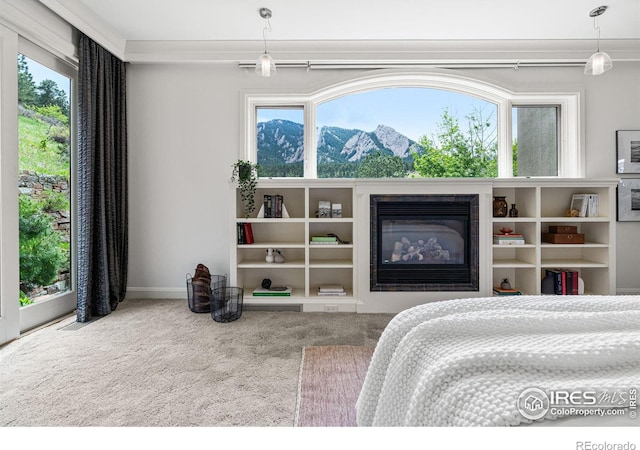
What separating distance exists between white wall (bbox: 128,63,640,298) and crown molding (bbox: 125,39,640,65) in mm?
173

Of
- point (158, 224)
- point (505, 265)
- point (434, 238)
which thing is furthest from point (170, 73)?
point (505, 265)

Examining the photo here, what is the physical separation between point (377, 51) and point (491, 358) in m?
3.39

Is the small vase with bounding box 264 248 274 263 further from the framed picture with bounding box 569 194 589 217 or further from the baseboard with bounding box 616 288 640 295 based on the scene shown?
the baseboard with bounding box 616 288 640 295

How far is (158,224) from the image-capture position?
3.74m

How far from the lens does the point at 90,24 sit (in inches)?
119

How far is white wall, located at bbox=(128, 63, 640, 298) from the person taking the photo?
3.67 meters

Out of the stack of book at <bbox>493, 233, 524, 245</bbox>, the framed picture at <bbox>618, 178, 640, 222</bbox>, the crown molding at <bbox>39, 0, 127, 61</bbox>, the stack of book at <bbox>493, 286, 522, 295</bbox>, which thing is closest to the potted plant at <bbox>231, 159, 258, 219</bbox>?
the crown molding at <bbox>39, 0, 127, 61</bbox>

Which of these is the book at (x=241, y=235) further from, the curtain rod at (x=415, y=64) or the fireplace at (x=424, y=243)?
the curtain rod at (x=415, y=64)

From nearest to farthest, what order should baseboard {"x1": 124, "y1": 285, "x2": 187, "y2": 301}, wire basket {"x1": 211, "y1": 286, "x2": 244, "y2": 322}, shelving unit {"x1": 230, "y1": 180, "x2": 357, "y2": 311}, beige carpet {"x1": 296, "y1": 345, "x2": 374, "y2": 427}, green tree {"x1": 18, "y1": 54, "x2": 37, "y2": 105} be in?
beige carpet {"x1": 296, "y1": 345, "x2": 374, "y2": 427} → green tree {"x1": 18, "y1": 54, "x2": 37, "y2": 105} → wire basket {"x1": 211, "y1": 286, "x2": 244, "y2": 322} → shelving unit {"x1": 230, "y1": 180, "x2": 357, "y2": 311} → baseboard {"x1": 124, "y1": 285, "x2": 187, "y2": 301}

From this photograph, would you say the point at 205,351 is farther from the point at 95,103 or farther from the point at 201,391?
the point at 95,103

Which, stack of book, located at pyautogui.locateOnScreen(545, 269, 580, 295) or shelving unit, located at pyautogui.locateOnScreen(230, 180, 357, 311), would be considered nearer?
stack of book, located at pyautogui.locateOnScreen(545, 269, 580, 295)

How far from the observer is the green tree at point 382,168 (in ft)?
11.9

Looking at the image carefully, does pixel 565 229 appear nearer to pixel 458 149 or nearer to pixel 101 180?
pixel 458 149

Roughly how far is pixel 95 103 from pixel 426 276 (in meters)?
3.36
